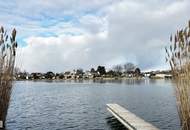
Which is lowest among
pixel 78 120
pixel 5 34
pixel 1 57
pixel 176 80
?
pixel 78 120

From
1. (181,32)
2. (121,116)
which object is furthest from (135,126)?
(181,32)

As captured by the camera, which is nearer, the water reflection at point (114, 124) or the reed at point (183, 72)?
the reed at point (183, 72)

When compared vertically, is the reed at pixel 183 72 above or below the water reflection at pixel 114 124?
above

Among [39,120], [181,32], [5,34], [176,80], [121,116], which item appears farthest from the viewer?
[39,120]

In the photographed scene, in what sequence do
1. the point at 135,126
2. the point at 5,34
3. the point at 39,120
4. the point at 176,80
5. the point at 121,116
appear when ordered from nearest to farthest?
the point at 176,80
the point at 5,34
the point at 135,126
the point at 121,116
the point at 39,120

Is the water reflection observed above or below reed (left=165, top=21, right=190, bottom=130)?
below

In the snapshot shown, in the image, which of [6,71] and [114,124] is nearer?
[6,71]

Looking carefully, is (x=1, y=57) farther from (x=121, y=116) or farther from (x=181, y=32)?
(x=121, y=116)

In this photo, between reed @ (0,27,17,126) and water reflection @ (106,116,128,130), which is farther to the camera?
water reflection @ (106,116,128,130)

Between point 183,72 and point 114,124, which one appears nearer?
point 183,72

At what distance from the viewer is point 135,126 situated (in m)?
9.62

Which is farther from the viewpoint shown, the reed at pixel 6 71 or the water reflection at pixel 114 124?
the water reflection at pixel 114 124

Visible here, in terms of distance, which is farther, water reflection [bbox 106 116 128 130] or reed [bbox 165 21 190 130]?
water reflection [bbox 106 116 128 130]

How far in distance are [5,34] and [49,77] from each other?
11835 centimetres
